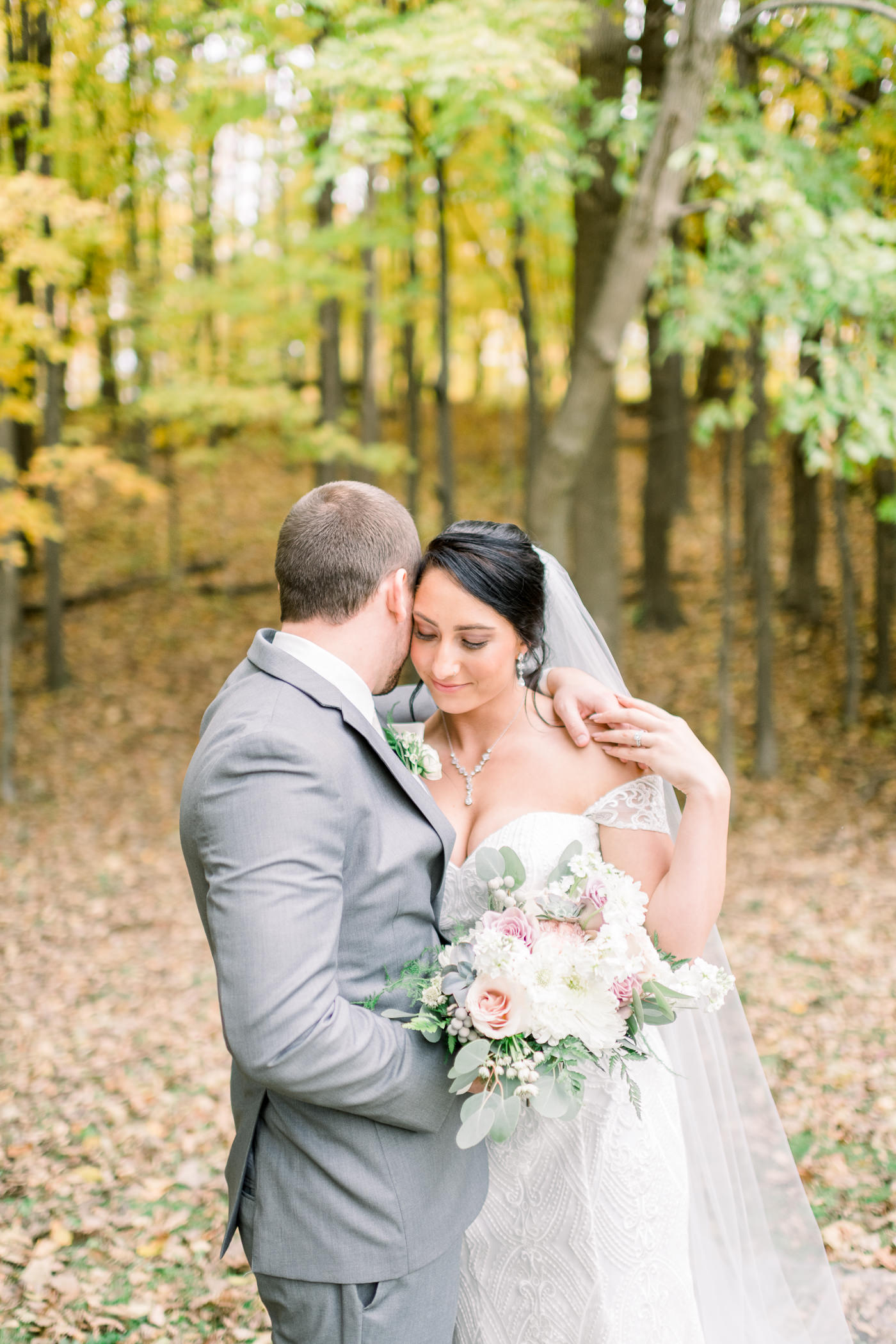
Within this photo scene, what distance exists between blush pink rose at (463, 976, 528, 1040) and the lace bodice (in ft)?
1.91

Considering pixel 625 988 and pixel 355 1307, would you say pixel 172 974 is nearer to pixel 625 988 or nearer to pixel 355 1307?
pixel 355 1307

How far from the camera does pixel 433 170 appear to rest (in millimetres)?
10195

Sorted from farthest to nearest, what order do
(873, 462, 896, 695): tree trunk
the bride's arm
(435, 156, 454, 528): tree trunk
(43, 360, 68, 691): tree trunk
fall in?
(43, 360, 68, 691): tree trunk < (873, 462, 896, 695): tree trunk < (435, 156, 454, 528): tree trunk < the bride's arm

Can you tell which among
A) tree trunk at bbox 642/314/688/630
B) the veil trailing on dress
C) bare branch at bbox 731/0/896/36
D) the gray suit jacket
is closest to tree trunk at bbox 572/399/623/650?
tree trunk at bbox 642/314/688/630

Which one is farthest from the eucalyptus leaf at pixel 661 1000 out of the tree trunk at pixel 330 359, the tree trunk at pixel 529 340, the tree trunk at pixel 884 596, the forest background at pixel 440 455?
the tree trunk at pixel 330 359

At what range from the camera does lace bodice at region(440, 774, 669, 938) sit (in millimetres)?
2576

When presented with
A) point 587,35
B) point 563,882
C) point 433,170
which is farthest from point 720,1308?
point 433,170

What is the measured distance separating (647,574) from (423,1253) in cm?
1271

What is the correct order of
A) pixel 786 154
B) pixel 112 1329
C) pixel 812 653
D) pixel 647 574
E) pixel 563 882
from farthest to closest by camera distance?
pixel 647 574 < pixel 812 653 < pixel 786 154 < pixel 112 1329 < pixel 563 882

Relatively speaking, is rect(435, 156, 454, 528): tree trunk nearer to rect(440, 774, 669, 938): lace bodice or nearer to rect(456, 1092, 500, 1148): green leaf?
rect(440, 774, 669, 938): lace bodice

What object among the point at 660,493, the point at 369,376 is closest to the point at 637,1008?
the point at 660,493

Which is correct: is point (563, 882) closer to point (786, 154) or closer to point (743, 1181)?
point (743, 1181)

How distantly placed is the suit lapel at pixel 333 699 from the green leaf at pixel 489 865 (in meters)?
0.19

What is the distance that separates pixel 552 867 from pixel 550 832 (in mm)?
98
